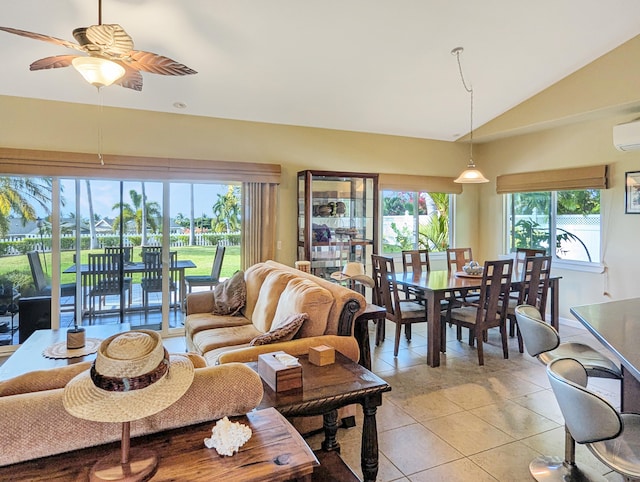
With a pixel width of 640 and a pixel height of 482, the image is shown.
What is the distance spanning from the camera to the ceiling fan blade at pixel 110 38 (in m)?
2.35

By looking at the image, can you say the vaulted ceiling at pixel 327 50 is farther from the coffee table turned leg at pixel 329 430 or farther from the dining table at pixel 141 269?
the coffee table turned leg at pixel 329 430

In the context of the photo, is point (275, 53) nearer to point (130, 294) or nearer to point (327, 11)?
point (327, 11)

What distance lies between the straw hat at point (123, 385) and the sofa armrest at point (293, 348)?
128cm

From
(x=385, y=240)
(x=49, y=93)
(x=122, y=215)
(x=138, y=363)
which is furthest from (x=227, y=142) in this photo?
(x=138, y=363)

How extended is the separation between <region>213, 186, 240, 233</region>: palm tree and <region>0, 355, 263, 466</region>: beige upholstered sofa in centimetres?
392

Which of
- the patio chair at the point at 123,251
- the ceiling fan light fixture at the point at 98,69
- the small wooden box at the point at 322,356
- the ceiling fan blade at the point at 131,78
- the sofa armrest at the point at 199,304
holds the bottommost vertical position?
the sofa armrest at the point at 199,304

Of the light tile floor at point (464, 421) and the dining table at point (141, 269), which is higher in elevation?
the dining table at point (141, 269)

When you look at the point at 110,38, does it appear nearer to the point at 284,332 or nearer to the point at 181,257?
the point at 284,332

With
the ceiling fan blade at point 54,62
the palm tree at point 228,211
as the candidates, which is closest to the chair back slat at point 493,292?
the palm tree at point 228,211

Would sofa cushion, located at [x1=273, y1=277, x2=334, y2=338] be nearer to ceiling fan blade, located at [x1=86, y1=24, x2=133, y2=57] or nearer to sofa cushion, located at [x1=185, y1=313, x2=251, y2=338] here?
sofa cushion, located at [x1=185, y1=313, x2=251, y2=338]

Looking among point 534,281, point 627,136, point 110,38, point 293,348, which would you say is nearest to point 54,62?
point 110,38

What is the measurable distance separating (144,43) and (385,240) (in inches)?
169

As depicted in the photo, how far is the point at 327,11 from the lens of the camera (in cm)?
347

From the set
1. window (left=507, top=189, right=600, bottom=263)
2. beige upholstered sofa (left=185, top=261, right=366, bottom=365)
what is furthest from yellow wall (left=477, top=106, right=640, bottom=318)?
beige upholstered sofa (left=185, top=261, right=366, bottom=365)
